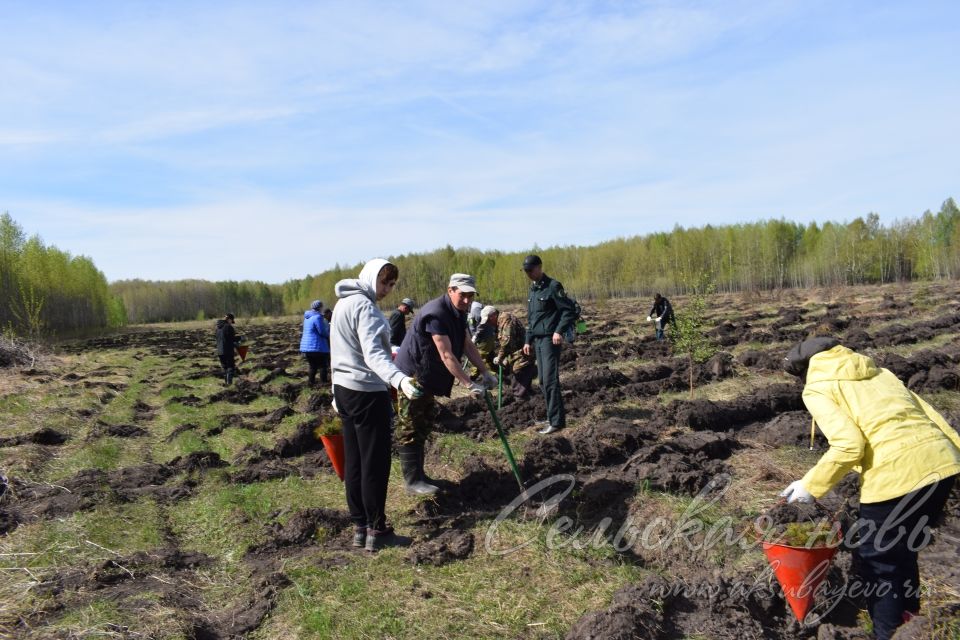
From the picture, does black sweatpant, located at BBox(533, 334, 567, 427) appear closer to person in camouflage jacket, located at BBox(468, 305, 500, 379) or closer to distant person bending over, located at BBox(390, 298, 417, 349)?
person in camouflage jacket, located at BBox(468, 305, 500, 379)

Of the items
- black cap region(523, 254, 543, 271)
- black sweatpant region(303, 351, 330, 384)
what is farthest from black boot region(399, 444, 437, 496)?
black sweatpant region(303, 351, 330, 384)

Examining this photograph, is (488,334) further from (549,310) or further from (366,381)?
(366,381)

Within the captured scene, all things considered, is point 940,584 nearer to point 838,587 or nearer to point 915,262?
point 838,587

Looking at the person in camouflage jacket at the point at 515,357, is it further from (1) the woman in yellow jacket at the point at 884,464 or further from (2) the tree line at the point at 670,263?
(2) the tree line at the point at 670,263

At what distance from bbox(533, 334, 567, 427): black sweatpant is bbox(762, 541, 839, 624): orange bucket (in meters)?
3.72

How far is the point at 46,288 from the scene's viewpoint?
153 feet

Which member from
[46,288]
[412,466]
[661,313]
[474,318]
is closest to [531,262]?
[412,466]

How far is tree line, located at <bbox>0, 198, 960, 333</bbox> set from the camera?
5122 cm

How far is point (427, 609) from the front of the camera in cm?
373

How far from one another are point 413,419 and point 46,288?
52.4 metres

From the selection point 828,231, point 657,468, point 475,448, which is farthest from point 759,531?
point 828,231

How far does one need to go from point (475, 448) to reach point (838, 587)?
12.9ft

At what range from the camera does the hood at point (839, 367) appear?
3.03 meters

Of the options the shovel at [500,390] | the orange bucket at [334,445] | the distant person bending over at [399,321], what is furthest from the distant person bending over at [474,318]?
the orange bucket at [334,445]
